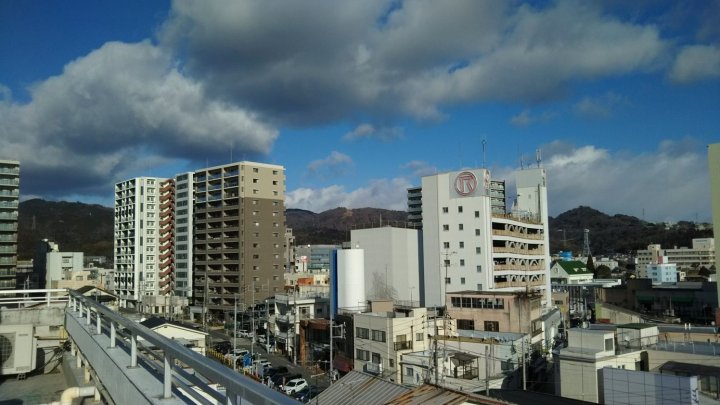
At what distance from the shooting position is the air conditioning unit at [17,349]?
7.44 metres

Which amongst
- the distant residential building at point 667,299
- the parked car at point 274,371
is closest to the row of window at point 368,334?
the parked car at point 274,371

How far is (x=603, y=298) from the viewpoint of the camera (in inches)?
2136

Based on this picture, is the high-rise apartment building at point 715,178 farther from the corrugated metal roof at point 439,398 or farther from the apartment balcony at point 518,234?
the corrugated metal roof at point 439,398

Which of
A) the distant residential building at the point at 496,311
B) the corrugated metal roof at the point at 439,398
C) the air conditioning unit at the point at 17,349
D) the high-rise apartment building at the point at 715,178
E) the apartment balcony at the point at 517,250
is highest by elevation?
the high-rise apartment building at the point at 715,178

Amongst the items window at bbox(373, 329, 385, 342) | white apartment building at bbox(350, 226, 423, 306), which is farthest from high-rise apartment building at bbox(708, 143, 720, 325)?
white apartment building at bbox(350, 226, 423, 306)

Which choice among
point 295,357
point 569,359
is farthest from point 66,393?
point 295,357

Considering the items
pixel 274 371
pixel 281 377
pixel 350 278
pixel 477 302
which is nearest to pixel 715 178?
pixel 477 302

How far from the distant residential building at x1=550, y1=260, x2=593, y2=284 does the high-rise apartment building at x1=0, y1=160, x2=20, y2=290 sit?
64118 millimetres

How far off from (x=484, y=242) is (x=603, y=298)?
19849 millimetres

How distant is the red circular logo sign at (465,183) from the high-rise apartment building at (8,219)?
42.8 metres

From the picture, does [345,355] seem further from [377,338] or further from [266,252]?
[266,252]

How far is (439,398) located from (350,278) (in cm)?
2798

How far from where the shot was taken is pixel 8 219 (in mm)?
50031

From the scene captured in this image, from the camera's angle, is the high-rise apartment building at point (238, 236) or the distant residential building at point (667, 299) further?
the high-rise apartment building at point (238, 236)
